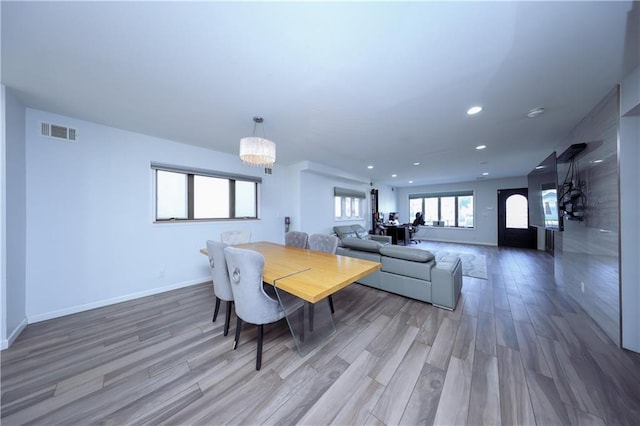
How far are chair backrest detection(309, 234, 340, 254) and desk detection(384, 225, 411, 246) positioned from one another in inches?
201

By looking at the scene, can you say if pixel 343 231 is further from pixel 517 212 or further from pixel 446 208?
pixel 517 212

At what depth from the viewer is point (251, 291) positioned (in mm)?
1593

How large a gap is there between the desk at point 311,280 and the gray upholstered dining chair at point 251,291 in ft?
0.32

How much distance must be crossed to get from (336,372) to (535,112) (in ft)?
11.4

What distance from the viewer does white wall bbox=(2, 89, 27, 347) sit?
1.90 meters

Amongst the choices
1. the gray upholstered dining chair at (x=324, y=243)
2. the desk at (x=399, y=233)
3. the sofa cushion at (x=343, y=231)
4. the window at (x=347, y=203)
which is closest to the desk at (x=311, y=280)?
the gray upholstered dining chair at (x=324, y=243)

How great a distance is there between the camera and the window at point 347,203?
20.2 feet

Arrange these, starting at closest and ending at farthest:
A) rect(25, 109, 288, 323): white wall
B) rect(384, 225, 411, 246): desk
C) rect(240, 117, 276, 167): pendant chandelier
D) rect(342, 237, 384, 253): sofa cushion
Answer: rect(240, 117, 276, 167): pendant chandelier → rect(25, 109, 288, 323): white wall → rect(342, 237, 384, 253): sofa cushion → rect(384, 225, 411, 246): desk

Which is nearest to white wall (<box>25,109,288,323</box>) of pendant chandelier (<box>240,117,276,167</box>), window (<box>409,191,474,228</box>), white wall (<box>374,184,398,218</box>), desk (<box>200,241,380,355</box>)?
pendant chandelier (<box>240,117,276,167</box>)

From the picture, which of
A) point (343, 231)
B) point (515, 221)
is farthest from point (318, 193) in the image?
point (515, 221)

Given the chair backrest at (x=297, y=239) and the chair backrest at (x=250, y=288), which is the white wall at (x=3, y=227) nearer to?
the chair backrest at (x=250, y=288)

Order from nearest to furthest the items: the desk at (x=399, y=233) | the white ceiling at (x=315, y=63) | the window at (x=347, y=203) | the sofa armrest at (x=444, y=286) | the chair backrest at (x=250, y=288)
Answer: the white ceiling at (x=315, y=63)
the chair backrest at (x=250, y=288)
the sofa armrest at (x=444, y=286)
the window at (x=347, y=203)
the desk at (x=399, y=233)

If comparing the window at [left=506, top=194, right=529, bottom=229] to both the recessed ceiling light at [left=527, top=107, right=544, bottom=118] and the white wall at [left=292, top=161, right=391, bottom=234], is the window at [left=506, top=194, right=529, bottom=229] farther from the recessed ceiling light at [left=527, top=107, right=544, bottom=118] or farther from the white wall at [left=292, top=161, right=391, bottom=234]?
the recessed ceiling light at [left=527, top=107, right=544, bottom=118]

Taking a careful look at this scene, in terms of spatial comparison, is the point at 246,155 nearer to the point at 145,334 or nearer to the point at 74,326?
the point at 145,334
